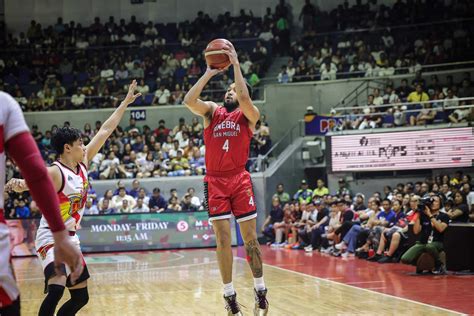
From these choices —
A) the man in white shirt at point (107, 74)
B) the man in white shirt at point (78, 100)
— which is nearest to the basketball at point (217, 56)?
the man in white shirt at point (78, 100)

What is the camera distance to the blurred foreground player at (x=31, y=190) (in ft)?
10.4

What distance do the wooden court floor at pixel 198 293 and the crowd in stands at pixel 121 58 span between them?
12.0 metres

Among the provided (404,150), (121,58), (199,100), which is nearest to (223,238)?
(199,100)

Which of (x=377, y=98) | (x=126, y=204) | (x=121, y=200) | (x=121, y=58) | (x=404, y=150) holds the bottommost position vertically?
(x=126, y=204)

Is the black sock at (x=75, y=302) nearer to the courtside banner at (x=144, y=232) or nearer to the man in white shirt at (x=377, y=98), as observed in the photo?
the courtside banner at (x=144, y=232)

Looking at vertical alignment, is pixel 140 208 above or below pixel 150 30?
below

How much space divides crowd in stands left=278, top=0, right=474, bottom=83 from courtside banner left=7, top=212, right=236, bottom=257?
8.29 metres

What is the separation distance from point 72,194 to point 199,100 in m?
1.88

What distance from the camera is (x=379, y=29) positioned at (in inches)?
1087

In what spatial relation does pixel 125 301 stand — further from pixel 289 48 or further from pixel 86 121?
pixel 289 48

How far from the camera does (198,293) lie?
10.8 m

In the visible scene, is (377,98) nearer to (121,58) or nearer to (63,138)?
(121,58)

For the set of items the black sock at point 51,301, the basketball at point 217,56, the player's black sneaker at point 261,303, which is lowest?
the player's black sneaker at point 261,303

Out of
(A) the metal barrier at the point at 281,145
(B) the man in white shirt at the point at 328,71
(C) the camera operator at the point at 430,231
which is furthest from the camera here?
(B) the man in white shirt at the point at 328,71
